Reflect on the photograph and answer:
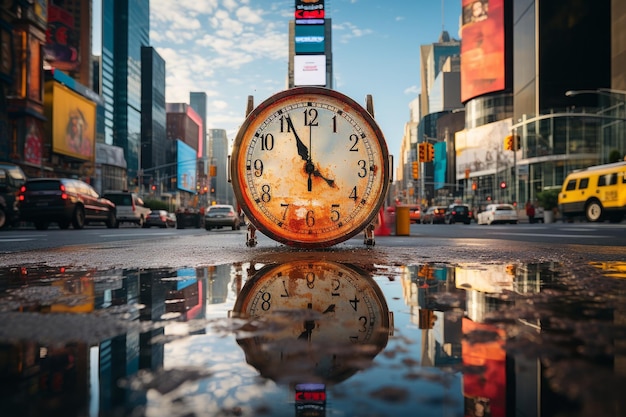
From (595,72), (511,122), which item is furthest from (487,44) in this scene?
(595,72)

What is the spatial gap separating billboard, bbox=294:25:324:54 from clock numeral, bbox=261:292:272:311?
68044 millimetres

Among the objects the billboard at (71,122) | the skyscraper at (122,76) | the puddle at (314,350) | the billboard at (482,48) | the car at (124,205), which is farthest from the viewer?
the skyscraper at (122,76)

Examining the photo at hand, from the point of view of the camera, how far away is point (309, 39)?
67.8 meters

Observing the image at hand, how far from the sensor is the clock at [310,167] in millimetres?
3895

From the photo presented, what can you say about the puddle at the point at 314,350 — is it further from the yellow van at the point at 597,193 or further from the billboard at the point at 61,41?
the billboard at the point at 61,41

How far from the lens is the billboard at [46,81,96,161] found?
51.3 metres

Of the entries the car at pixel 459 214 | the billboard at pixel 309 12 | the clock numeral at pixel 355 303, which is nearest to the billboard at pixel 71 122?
the billboard at pixel 309 12

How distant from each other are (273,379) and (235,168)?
3175 mm

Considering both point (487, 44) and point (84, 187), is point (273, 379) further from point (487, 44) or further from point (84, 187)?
point (487, 44)

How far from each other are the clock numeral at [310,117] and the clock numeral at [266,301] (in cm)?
237

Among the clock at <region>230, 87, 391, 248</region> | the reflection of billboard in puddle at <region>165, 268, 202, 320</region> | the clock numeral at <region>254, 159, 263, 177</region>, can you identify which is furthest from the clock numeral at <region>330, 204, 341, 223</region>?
the reflection of billboard in puddle at <region>165, 268, 202, 320</region>

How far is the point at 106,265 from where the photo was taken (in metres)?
3.01

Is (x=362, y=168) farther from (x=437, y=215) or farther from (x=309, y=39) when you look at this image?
(x=309, y=39)

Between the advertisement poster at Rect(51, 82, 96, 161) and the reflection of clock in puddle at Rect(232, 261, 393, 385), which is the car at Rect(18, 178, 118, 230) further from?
the advertisement poster at Rect(51, 82, 96, 161)
